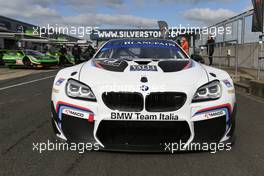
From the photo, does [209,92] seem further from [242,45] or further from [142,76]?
[242,45]

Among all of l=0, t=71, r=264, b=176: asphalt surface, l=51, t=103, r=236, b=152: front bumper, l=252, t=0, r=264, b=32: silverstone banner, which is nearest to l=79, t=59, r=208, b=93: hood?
l=51, t=103, r=236, b=152: front bumper

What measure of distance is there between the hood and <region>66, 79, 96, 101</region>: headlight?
5 cm

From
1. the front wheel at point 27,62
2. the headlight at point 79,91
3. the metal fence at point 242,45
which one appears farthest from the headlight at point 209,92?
the front wheel at point 27,62

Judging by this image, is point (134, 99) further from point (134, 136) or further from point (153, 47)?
point (153, 47)

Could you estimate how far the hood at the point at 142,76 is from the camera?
2926mm

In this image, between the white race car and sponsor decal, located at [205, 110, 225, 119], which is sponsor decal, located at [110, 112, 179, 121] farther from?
sponsor decal, located at [205, 110, 225, 119]

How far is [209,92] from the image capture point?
3.01m

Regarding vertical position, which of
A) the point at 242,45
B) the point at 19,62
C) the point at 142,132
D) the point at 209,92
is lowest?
the point at 142,132

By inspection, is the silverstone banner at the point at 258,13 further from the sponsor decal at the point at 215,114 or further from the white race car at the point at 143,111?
the sponsor decal at the point at 215,114

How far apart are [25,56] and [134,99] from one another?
54.8ft

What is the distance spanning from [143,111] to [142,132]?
210 mm

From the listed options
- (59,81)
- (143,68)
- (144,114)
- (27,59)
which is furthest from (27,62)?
(144,114)

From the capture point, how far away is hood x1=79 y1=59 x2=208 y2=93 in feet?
9.60

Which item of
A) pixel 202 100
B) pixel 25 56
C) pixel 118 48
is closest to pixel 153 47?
pixel 118 48
